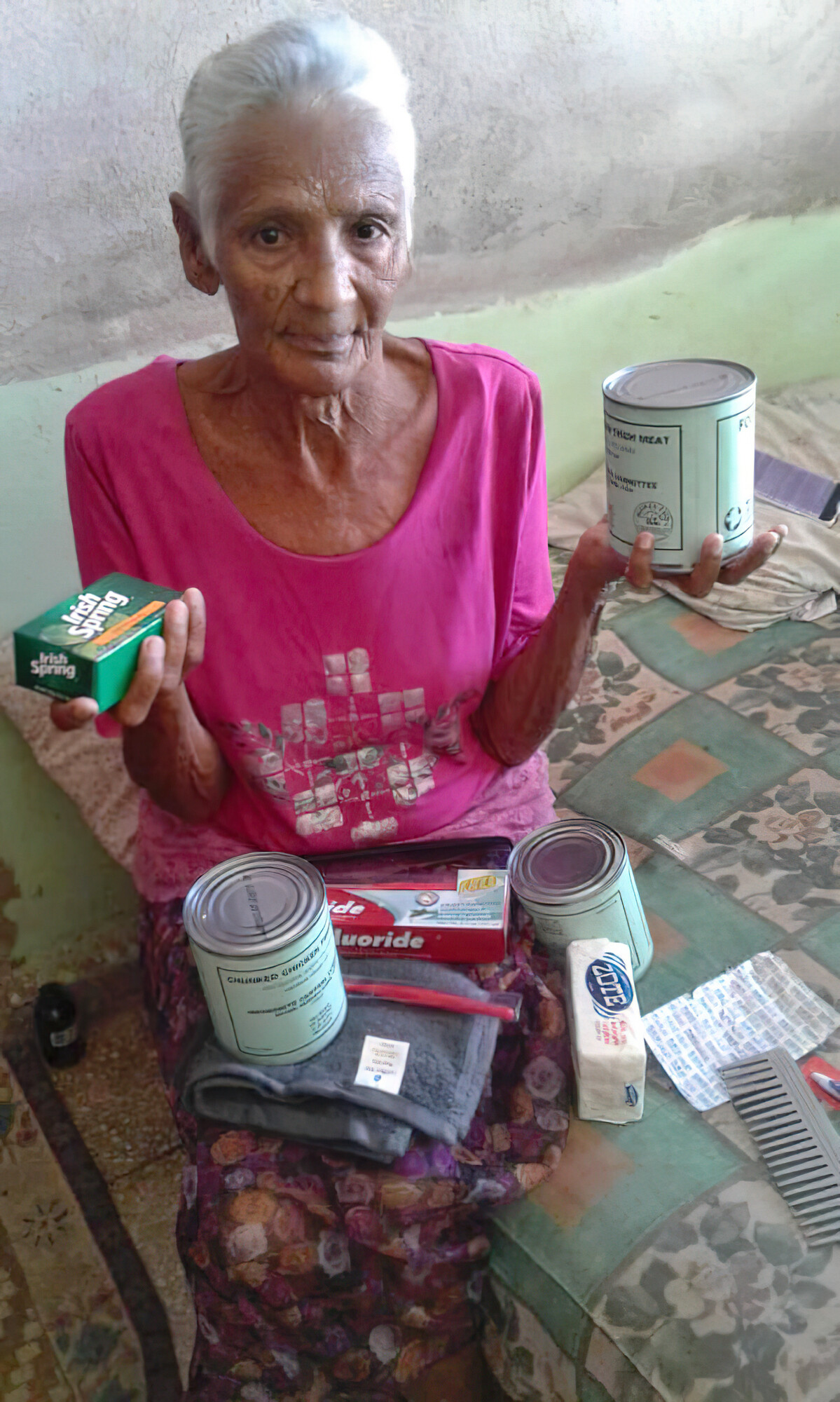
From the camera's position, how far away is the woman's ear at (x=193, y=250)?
1059 millimetres

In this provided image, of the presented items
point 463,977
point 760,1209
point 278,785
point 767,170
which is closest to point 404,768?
point 278,785

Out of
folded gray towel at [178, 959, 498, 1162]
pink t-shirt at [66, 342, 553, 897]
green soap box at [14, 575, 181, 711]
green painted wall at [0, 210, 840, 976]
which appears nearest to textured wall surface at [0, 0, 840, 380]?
green painted wall at [0, 210, 840, 976]

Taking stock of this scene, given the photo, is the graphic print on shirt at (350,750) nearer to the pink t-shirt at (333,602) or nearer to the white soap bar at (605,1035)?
the pink t-shirt at (333,602)

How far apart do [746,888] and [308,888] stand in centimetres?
59

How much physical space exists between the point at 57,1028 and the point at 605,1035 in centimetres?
101

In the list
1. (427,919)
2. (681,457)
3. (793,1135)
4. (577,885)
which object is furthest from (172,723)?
(793,1135)

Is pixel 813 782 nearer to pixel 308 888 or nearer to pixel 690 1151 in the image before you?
pixel 690 1151

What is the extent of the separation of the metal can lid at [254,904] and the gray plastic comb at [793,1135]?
1.44ft

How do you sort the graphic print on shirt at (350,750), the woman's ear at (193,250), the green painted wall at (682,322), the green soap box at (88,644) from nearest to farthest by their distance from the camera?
A: the green soap box at (88,644) < the woman's ear at (193,250) < the graphic print on shirt at (350,750) < the green painted wall at (682,322)

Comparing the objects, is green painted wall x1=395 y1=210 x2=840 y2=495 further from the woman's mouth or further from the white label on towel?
the white label on towel

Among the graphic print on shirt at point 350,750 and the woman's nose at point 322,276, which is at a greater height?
the woman's nose at point 322,276

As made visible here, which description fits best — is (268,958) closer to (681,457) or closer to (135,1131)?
(681,457)

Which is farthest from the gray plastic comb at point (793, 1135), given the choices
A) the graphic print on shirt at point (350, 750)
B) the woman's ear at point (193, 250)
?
the woman's ear at point (193, 250)

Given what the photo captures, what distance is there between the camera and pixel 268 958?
0.93 m
